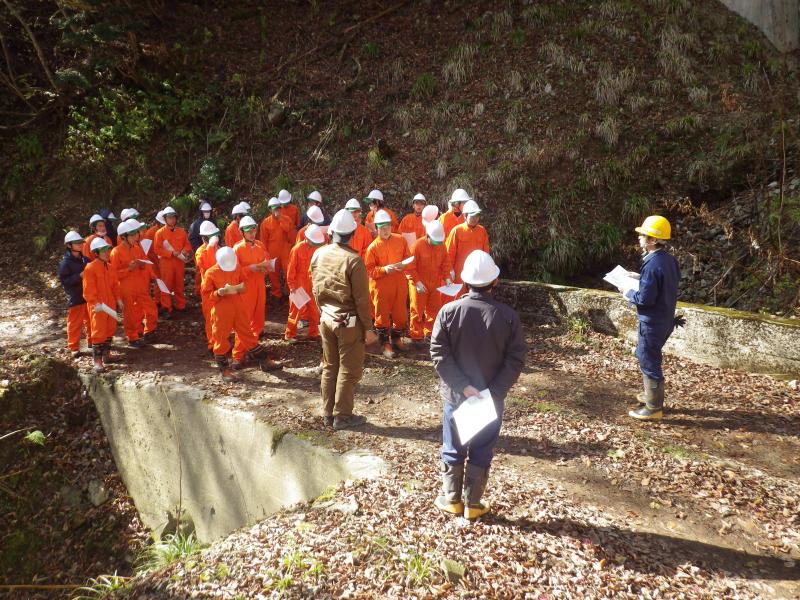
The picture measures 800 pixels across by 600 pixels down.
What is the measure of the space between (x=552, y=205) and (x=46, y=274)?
11232 millimetres

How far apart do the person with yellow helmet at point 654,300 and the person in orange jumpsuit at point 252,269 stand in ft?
16.4

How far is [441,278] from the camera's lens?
812cm

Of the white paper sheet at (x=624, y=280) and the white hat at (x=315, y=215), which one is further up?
→ the white hat at (x=315, y=215)

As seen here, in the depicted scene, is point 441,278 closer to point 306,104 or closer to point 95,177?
point 306,104

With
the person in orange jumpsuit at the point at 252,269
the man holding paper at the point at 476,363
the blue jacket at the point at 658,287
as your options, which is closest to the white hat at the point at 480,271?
the man holding paper at the point at 476,363

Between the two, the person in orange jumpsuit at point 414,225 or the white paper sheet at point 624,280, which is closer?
the white paper sheet at point 624,280

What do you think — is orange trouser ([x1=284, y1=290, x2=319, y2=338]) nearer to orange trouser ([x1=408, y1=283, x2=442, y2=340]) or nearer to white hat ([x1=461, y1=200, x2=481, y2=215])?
orange trouser ([x1=408, y1=283, x2=442, y2=340])

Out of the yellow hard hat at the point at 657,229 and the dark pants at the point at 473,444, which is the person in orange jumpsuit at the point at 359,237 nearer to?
the yellow hard hat at the point at 657,229

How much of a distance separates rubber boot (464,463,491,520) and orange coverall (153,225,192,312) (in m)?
7.38

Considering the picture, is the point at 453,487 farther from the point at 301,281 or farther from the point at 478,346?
the point at 301,281

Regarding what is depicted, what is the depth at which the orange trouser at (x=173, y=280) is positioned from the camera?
9648 millimetres

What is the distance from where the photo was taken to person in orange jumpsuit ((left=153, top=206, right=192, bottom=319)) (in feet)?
31.4

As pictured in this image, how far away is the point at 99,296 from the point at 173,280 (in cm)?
231

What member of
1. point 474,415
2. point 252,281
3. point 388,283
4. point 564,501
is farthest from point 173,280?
point 564,501
